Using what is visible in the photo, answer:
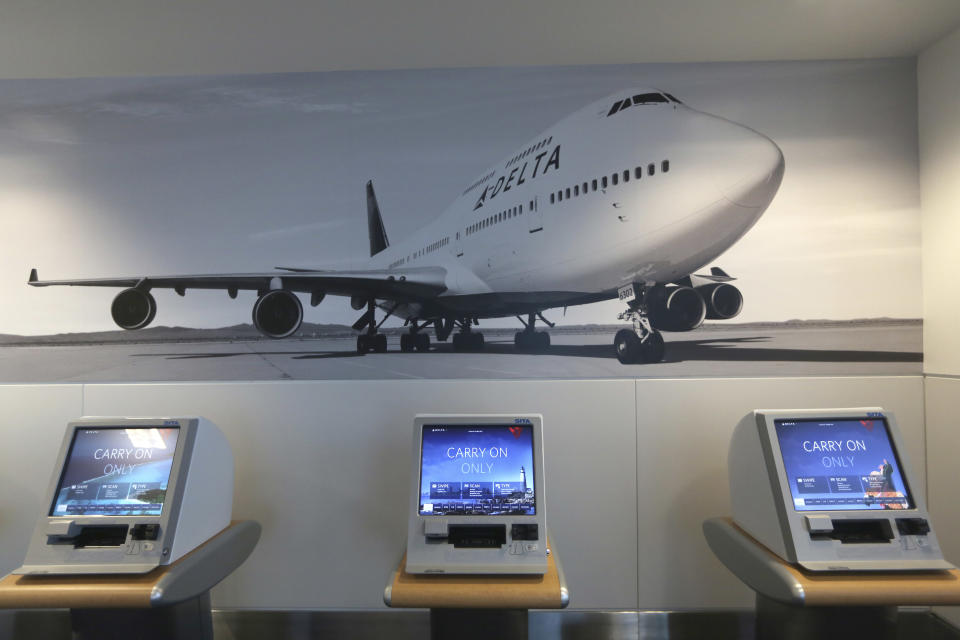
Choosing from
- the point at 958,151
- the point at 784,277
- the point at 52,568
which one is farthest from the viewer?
the point at 784,277

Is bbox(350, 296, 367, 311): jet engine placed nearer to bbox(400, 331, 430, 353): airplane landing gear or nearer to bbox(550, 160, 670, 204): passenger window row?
bbox(400, 331, 430, 353): airplane landing gear

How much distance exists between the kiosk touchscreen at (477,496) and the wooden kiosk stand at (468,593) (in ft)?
0.12

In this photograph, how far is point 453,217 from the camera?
3158mm

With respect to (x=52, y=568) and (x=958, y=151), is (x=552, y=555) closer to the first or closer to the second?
(x=52, y=568)

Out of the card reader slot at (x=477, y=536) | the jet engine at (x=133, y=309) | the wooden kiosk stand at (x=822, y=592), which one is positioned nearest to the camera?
the wooden kiosk stand at (x=822, y=592)

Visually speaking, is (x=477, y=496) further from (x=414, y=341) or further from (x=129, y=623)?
(x=129, y=623)

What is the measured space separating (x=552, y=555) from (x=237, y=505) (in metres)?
1.66

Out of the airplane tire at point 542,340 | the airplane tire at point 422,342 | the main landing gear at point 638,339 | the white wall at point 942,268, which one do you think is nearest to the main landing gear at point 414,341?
the airplane tire at point 422,342

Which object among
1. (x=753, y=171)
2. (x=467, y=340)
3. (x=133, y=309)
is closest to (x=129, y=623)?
(x=133, y=309)

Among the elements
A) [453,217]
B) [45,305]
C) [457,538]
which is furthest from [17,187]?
[457,538]

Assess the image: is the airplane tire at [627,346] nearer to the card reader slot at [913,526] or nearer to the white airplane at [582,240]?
the white airplane at [582,240]

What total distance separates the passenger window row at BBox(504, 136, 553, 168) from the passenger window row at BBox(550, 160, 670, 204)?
0.25 m

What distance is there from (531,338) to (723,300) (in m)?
1.00

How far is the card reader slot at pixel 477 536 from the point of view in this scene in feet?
7.30
